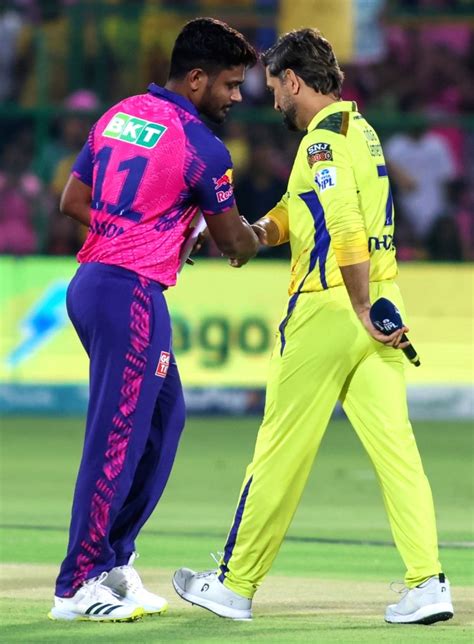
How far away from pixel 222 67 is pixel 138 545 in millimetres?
3183

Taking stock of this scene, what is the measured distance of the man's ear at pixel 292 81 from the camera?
6.25 m

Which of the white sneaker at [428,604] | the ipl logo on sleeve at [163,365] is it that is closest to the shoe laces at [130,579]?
the ipl logo on sleeve at [163,365]

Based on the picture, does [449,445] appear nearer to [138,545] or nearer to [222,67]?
[138,545]

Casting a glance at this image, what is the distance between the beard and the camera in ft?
20.7

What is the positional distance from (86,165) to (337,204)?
1.03 meters

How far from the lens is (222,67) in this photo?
20.2 feet

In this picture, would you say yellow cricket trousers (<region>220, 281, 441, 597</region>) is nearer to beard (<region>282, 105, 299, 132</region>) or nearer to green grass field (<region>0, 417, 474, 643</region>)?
green grass field (<region>0, 417, 474, 643</region>)

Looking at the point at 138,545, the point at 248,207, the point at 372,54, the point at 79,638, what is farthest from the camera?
the point at 372,54

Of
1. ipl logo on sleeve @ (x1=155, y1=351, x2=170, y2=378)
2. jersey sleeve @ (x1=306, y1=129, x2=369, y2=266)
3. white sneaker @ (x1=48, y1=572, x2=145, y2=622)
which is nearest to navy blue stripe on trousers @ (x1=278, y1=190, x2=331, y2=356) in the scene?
jersey sleeve @ (x1=306, y1=129, x2=369, y2=266)

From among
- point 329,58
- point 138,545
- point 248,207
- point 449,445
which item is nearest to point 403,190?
point 248,207

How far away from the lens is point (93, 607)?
6.07 metres

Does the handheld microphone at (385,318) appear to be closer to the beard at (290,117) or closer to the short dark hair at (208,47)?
the beard at (290,117)

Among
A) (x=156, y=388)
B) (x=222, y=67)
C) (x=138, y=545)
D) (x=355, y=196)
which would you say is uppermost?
(x=222, y=67)

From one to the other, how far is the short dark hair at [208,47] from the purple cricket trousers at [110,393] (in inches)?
33.9
